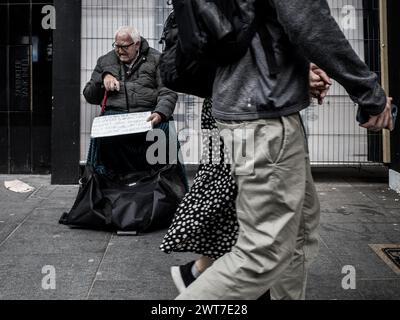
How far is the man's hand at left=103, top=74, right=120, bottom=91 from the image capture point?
17.7 ft

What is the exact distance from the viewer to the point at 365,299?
3766 mm

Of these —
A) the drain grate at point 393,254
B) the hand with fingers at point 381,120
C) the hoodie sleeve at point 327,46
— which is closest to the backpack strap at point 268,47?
the hoodie sleeve at point 327,46

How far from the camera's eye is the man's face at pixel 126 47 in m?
5.46

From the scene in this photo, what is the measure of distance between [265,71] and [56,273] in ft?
7.53

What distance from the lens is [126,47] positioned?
18.0 feet

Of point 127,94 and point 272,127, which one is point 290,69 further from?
point 127,94

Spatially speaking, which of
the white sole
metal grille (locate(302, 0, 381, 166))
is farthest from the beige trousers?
metal grille (locate(302, 0, 381, 166))

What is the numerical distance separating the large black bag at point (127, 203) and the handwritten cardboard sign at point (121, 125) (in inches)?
12.9

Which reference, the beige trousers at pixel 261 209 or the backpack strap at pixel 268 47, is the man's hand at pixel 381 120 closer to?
the beige trousers at pixel 261 209

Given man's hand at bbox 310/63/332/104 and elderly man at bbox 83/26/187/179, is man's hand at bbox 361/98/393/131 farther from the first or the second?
elderly man at bbox 83/26/187/179

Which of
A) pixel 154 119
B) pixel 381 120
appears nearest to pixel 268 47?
pixel 381 120

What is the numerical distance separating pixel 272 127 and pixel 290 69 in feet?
0.87

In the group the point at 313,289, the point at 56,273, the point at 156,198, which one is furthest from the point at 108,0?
the point at 313,289

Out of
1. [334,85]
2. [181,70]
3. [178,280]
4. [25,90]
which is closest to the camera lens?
[181,70]
